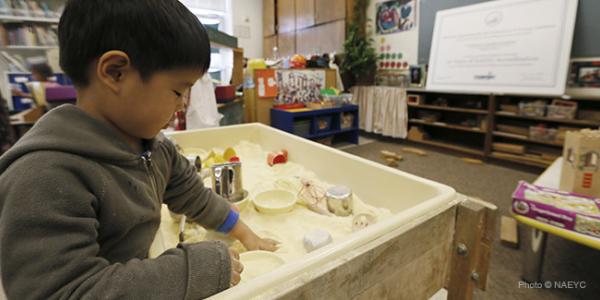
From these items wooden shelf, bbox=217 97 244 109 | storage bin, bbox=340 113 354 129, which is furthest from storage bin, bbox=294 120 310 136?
wooden shelf, bbox=217 97 244 109

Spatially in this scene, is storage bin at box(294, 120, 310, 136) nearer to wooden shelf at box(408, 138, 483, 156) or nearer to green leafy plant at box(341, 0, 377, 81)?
green leafy plant at box(341, 0, 377, 81)

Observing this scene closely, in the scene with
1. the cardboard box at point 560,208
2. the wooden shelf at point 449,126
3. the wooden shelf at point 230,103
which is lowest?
the cardboard box at point 560,208

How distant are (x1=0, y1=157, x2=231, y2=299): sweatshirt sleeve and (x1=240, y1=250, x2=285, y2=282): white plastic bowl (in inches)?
8.7

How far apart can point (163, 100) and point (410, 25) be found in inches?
145

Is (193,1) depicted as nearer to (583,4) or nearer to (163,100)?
(583,4)

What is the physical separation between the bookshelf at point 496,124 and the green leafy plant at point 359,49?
72 centimetres

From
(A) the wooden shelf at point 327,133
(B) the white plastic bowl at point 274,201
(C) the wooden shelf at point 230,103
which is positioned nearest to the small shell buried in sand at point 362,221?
(B) the white plastic bowl at point 274,201

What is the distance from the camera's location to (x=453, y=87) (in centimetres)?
296

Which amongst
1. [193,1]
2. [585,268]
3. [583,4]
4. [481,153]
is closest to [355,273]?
[585,268]

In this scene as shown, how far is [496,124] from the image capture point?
9.00 feet

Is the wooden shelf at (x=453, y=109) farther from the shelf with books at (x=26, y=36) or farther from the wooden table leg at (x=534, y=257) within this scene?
the shelf with books at (x=26, y=36)

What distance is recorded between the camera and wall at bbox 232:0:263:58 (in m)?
5.36

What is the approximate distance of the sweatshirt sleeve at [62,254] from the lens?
31 cm

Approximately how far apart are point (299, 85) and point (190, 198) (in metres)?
2.71
